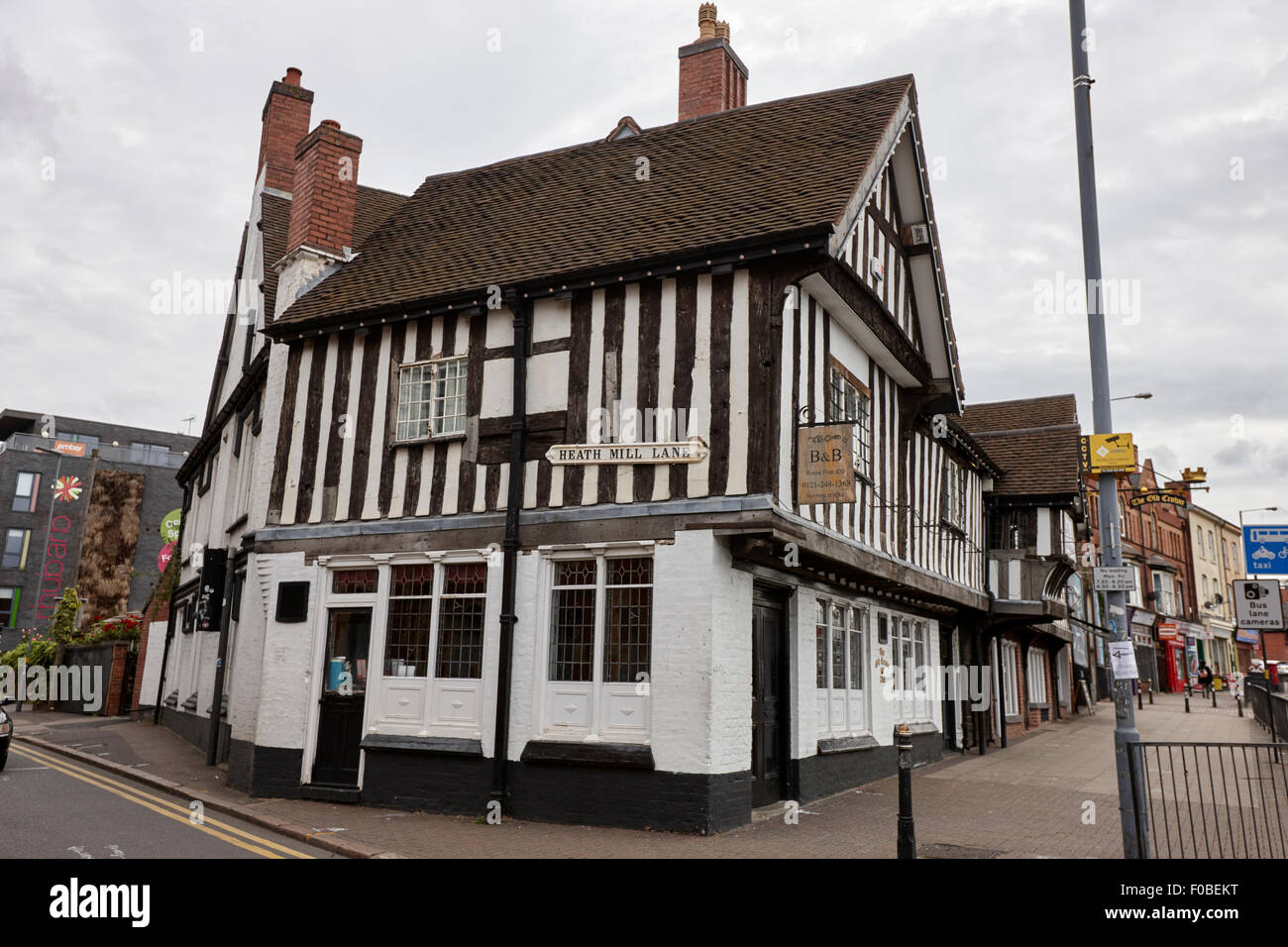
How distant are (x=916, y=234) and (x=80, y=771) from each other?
1543cm

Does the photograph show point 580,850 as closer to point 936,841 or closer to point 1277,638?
point 936,841

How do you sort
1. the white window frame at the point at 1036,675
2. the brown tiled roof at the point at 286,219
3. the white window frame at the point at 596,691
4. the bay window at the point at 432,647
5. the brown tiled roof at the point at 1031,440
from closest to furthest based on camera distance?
the white window frame at the point at 596,691
the bay window at the point at 432,647
the brown tiled roof at the point at 286,219
the brown tiled roof at the point at 1031,440
the white window frame at the point at 1036,675

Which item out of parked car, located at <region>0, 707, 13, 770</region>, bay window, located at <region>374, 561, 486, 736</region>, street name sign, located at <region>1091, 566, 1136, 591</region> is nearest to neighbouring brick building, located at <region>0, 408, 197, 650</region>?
parked car, located at <region>0, 707, 13, 770</region>

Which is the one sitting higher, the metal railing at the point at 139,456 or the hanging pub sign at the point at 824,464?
the metal railing at the point at 139,456

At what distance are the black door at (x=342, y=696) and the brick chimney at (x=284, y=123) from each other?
11.0 m

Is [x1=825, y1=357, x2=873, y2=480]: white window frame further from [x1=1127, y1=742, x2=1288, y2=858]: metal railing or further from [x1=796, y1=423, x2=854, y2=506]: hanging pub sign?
[x1=1127, y1=742, x2=1288, y2=858]: metal railing

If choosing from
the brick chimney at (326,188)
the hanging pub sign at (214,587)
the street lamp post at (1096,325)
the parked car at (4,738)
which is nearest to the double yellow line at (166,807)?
the parked car at (4,738)

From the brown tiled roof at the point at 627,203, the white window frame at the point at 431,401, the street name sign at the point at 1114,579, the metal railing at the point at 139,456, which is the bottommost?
the street name sign at the point at 1114,579

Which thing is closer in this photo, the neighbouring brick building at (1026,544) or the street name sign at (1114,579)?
the street name sign at (1114,579)

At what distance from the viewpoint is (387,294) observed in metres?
13.0

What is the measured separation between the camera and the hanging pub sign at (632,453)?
10.5m

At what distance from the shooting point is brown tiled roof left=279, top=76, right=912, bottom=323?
36.7 feet

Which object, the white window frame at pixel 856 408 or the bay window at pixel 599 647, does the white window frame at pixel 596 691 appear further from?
the white window frame at pixel 856 408

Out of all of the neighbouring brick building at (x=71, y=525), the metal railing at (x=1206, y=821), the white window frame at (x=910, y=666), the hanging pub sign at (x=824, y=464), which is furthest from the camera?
the neighbouring brick building at (x=71, y=525)
